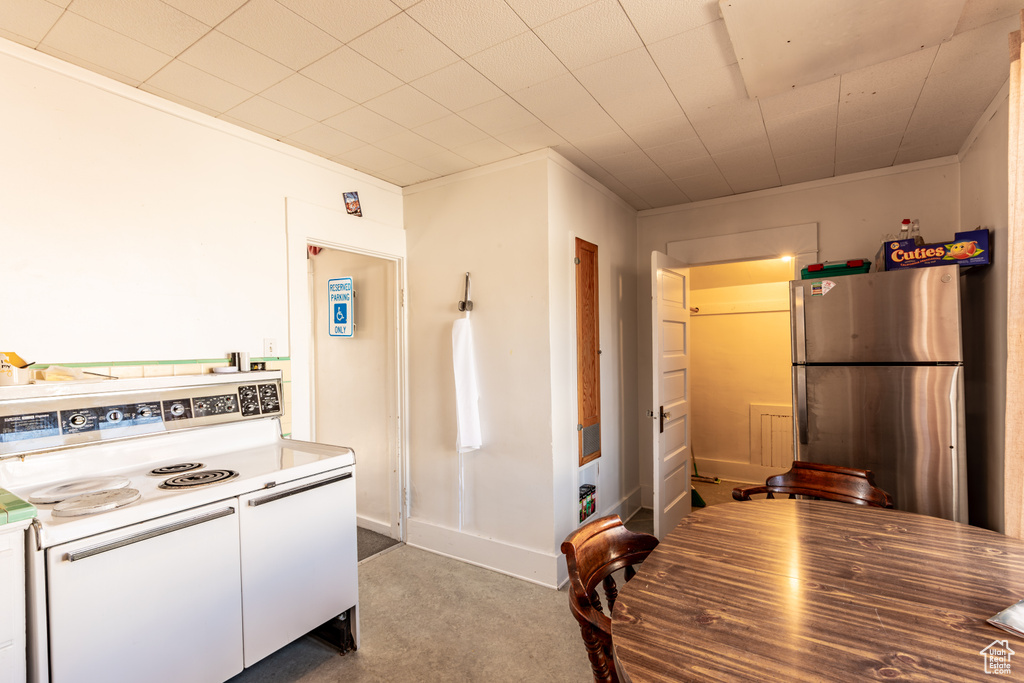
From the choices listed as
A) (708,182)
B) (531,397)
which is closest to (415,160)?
(531,397)

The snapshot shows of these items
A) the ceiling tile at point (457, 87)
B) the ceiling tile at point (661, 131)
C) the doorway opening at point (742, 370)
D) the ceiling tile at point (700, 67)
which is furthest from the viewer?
the doorway opening at point (742, 370)

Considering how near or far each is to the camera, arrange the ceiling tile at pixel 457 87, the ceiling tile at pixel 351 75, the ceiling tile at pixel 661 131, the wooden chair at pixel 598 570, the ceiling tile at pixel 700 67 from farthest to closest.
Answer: the ceiling tile at pixel 661 131
the ceiling tile at pixel 457 87
the ceiling tile at pixel 351 75
the ceiling tile at pixel 700 67
the wooden chair at pixel 598 570

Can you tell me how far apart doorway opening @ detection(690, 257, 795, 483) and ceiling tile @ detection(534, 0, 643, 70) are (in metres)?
3.11

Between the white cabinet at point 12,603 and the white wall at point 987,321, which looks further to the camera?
the white wall at point 987,321

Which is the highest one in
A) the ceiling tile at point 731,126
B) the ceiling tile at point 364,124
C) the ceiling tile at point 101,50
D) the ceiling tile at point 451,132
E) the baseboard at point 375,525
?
the ceiling tile at point 101,50

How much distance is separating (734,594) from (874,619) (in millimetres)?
280

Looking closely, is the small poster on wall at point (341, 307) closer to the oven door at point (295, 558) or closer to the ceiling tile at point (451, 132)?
the ceiling tile at point (451, 132)

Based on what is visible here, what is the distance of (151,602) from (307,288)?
6.05 ft

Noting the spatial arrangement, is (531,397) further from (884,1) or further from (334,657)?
(884,1)

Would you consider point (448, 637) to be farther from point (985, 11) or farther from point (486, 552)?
point (985, 11)

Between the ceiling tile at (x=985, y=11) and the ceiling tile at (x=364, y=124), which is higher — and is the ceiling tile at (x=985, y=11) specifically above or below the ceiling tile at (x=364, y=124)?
below

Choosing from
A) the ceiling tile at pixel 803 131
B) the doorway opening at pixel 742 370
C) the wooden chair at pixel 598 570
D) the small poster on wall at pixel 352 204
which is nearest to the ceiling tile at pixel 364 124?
the small poster on wall at pixel 352 204

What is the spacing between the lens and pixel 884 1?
1570 mm

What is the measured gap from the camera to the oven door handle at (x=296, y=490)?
6.03ft
